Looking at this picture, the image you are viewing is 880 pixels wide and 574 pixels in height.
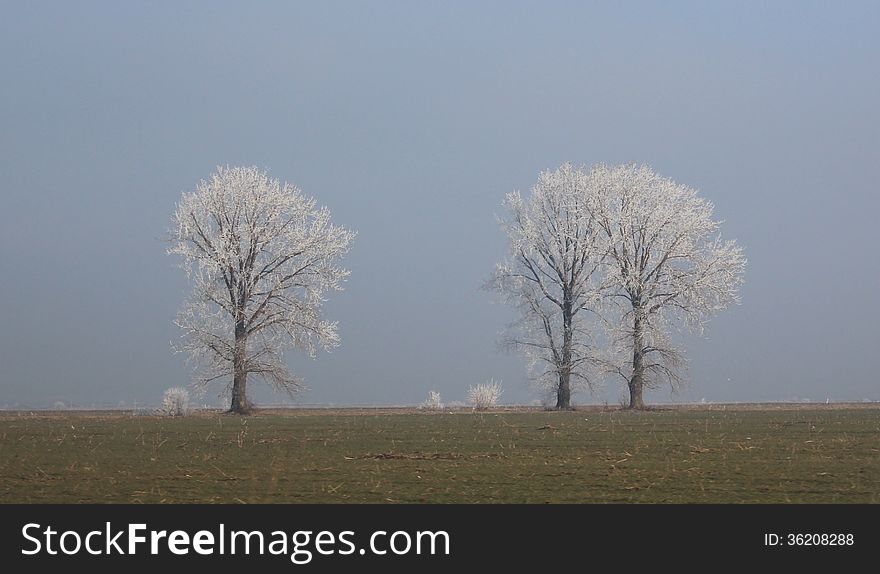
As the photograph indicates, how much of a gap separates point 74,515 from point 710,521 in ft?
21.3

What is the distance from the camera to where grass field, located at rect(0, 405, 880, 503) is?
40.8 feet

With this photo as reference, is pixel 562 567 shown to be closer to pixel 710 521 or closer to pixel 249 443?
pixel 710 521

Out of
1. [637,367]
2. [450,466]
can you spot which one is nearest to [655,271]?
[637,367]

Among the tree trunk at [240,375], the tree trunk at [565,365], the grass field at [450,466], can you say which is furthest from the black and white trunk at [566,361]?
the grass field at [450,466]

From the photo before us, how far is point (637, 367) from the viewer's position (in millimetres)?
51531

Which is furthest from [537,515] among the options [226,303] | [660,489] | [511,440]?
[226,303]

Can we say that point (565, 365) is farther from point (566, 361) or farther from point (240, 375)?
point (240, 375)

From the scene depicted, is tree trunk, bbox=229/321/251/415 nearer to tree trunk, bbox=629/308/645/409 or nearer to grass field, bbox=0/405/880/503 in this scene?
tree trunk, bbox=629/308/645/409

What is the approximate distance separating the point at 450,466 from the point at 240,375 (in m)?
33.0

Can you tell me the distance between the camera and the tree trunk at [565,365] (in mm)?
53000

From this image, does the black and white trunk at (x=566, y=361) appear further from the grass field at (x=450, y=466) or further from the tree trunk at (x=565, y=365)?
the grass field at (x=450, y=466)

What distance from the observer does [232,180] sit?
5019cm

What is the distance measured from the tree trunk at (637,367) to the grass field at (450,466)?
23690 mm

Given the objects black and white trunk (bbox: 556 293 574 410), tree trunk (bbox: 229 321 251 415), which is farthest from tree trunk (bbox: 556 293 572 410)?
tree trunk (bbox: 229 321 251 415)
